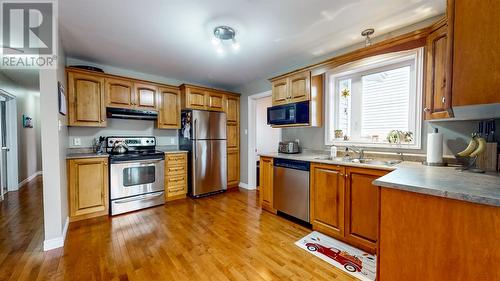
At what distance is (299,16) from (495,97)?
164 cm

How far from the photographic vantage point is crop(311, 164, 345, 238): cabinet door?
2.18m

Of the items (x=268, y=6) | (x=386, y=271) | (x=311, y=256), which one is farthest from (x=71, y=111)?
(x=386, y=271)

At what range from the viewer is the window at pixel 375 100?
2197 mm

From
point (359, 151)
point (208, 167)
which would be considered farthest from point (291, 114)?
point (208, 167)

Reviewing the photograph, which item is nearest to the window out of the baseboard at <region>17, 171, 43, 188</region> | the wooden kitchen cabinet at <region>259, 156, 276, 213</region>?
the wooden kitchen cabinet at <region>259, 156, 276, 213</region>

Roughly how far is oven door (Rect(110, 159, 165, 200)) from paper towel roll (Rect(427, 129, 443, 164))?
3.57 meters

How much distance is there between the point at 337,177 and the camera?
2.20 meters

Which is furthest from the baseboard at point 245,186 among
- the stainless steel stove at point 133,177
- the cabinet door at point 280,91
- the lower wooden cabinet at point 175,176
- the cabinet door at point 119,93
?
the cabinet door at point 119,93

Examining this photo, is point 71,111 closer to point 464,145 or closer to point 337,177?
point 337,177

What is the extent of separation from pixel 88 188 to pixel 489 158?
436cm

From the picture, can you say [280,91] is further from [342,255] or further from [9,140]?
[9,140]

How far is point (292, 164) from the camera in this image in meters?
2.70

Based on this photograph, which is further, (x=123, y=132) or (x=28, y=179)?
(x=28, y=179)

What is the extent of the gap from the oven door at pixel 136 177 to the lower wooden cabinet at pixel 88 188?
11 centimetres
